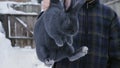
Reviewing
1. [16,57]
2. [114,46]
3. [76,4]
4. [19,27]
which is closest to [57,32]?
[76,4]

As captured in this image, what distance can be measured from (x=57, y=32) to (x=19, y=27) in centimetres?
1021

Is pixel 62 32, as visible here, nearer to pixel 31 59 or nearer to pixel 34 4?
pixel 31 59

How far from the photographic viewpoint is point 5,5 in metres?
14.0

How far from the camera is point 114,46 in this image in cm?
252

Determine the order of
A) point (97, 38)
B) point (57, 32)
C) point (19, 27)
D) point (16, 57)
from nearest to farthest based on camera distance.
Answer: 1. point (57, 32)
2. point (97, 38)
3. point (16, 57)
4. point (19, 27)

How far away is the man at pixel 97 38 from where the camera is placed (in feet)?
7.92

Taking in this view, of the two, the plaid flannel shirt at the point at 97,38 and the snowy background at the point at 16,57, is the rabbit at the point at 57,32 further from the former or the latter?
the snowy background at the point at 16,57

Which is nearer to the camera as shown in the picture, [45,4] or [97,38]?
[45,4]

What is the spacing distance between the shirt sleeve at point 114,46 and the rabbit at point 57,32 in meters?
0.30

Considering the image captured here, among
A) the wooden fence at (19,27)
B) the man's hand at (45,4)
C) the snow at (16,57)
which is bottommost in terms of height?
the snow at (16,57)

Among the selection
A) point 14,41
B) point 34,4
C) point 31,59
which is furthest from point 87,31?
point 34,4

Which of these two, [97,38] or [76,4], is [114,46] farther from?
[76,4]

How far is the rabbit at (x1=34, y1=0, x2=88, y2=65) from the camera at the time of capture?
2141 mm

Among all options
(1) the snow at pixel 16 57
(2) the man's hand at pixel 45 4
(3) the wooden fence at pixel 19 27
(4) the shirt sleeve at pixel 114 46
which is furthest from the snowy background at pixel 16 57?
(2) the man's hand at pixel 45 4
